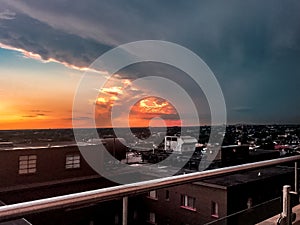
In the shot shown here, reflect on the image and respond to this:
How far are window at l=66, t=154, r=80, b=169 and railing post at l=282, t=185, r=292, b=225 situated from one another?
15423 millimetres

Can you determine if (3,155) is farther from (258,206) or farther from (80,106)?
(258,206)

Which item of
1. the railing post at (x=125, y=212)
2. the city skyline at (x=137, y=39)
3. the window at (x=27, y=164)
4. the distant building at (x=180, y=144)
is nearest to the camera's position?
the railing post at (x=125, y=212)

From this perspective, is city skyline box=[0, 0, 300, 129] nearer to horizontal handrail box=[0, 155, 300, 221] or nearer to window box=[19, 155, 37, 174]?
window box=[19, 155, 37, 174]

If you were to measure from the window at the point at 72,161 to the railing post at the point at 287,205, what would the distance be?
50.6ft

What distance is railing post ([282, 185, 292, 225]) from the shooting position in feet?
7.13

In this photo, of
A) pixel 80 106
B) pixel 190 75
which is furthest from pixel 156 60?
pixel 80 106

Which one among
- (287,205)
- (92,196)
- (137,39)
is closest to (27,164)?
(137,39)

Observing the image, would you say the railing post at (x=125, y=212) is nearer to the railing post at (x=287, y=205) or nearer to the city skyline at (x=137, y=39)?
the railing post at (x=287, y=205)

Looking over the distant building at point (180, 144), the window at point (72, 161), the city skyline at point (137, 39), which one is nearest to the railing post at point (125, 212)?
the city skyline at point (137, 39)

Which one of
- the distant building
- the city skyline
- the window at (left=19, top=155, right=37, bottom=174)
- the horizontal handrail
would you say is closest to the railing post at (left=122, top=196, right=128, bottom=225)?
the horizontal handrail

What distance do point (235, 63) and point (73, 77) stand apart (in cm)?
823

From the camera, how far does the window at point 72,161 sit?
655 inches

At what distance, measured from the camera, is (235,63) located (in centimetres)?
1462

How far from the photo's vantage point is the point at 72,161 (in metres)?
16.8
